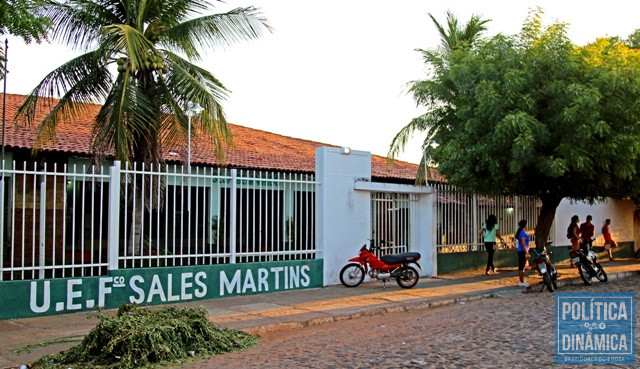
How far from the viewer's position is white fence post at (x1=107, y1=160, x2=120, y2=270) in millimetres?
9438

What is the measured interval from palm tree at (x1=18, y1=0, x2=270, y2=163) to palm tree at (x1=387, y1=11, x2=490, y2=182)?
17.6 ft

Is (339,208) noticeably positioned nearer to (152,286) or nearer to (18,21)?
(152,286)

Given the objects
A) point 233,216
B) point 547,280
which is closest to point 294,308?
point 233,216

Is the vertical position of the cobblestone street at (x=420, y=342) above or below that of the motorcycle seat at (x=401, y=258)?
below

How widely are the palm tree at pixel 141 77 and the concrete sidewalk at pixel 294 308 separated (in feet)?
10.0

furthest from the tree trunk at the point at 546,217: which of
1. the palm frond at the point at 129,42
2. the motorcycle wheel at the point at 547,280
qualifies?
the palm frond at the point at 129,42

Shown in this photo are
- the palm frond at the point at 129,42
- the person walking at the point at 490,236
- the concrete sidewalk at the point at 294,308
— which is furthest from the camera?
the person walking at the point at 490,236

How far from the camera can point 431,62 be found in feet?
54.5

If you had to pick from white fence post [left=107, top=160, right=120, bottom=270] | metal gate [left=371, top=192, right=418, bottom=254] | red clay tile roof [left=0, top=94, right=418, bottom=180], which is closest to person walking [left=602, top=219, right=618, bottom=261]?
red clay tile roof [left=0, top=94, right=418, bottom=180]

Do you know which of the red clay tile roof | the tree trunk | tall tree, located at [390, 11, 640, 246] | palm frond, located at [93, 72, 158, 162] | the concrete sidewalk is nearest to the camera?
the concrete sidewalk

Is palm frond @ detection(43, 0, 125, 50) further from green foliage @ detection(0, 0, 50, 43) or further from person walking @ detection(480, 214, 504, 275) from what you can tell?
person walking @ detection(480, 214, 504, 275)

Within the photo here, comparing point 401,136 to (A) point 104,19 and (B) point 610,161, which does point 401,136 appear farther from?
(A) point 104,19

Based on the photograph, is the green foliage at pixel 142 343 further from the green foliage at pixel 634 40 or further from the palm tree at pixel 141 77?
the green foliage at pixel 634 40

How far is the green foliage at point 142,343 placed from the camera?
20.7 feet
